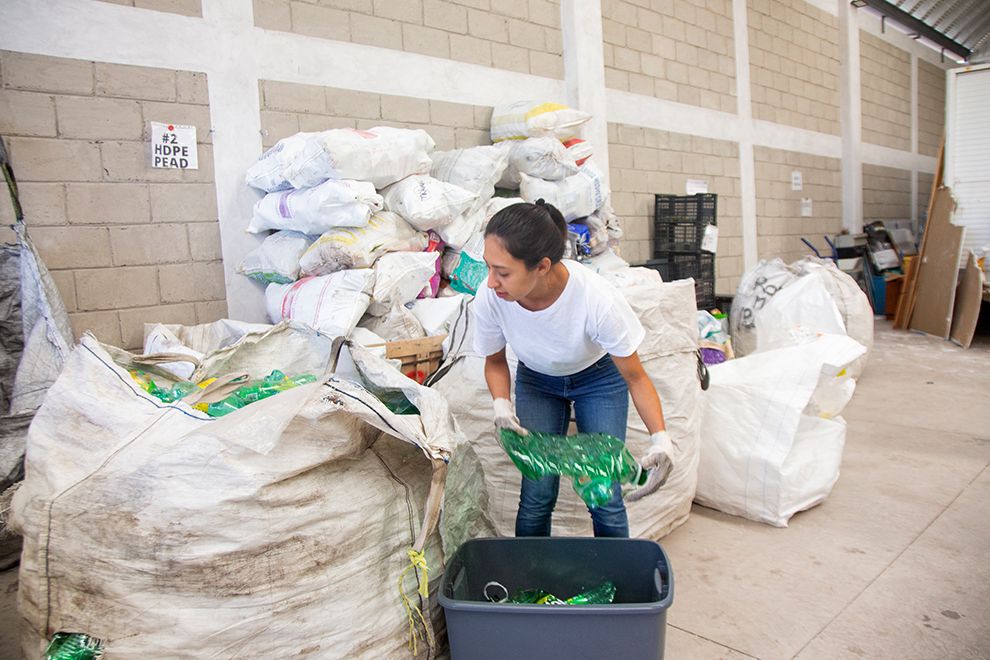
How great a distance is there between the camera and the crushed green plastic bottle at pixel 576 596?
1596mm

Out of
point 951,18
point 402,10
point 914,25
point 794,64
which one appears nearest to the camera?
point 402,10

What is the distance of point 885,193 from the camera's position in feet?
29.2

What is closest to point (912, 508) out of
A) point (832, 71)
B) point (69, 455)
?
point (69, 455)

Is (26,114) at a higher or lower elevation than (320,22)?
lower

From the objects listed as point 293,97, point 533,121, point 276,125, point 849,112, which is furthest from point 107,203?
point 849,112

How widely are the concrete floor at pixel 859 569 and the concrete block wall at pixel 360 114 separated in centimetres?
217

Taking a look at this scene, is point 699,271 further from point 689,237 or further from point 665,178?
point 665,178

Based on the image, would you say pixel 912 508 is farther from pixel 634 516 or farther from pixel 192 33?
pixel 192 33

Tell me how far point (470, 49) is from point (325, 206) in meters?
1.79

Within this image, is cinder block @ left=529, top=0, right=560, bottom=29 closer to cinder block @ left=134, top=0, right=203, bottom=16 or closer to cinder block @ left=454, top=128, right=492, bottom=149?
cinder block @ left=454, top=128, right=492, bottom=149

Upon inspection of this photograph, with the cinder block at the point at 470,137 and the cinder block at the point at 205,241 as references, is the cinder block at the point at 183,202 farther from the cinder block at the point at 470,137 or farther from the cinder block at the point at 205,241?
the cinder block at the point at 470,137

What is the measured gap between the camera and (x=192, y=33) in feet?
9.70

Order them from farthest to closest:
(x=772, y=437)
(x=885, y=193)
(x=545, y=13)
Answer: (x=885, y=193) → (x=545, y=13) → (x=772, y=437)

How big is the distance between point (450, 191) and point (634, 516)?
170 cm
